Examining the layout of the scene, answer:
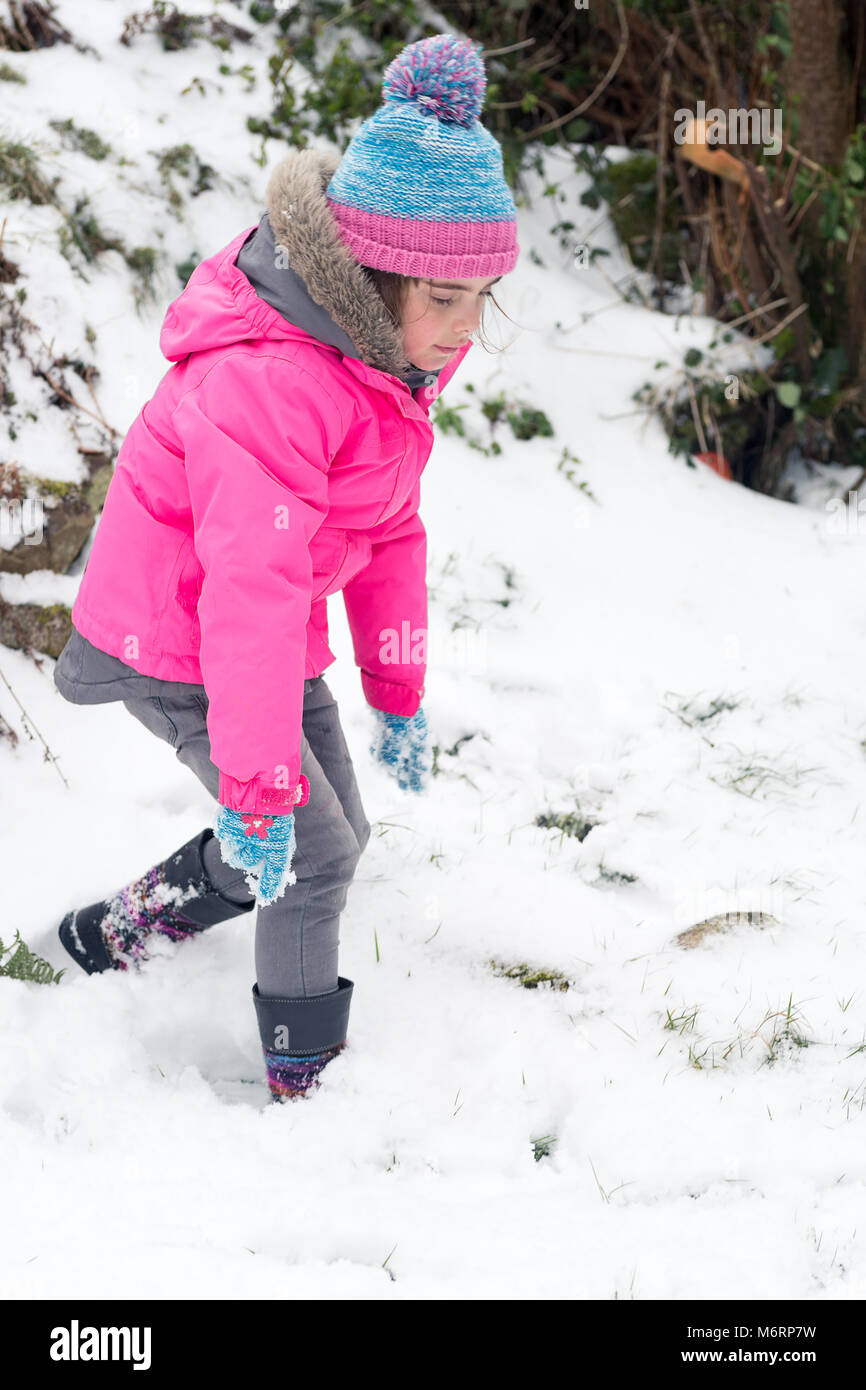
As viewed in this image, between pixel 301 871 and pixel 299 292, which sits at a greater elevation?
pixel 299 292

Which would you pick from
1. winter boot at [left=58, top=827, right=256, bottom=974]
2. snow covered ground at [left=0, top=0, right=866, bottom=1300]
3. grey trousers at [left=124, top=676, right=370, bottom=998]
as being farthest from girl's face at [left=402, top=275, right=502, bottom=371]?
snow covered ground at [left=0, top=0, right=866, bottom=1300]

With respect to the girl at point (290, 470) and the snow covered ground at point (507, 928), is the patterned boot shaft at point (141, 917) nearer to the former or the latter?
the snow covered ground at point (507, 928)

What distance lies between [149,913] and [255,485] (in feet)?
3.38

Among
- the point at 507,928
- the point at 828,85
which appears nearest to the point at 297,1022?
the point at 507,928

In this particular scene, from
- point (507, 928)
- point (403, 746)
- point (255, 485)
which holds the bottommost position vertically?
point (507, 928)

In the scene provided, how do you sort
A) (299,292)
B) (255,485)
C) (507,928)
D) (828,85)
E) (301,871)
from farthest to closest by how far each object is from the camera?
(828,85), (507,928), (301,871), (299,292), (255,485)

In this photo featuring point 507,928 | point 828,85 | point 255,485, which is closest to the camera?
point 255,485

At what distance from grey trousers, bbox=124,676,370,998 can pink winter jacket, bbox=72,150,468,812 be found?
0.10m

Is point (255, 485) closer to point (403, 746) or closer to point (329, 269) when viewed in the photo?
point (329, 269)

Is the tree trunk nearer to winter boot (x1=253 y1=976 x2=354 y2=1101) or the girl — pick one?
the girl

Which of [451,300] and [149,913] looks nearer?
[451,300]

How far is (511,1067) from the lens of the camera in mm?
2168

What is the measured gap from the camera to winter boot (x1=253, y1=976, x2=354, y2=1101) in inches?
80.1

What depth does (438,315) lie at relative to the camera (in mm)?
1848
